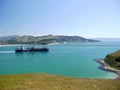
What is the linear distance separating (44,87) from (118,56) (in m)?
31.3

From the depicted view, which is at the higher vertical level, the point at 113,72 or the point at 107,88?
the point at 107,88

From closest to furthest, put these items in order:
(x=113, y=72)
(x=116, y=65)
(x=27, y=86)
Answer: (x=27, y=86), (x=113, y=72), (x=116, y=65)

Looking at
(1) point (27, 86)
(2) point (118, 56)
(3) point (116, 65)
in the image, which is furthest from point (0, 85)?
(2) point (118, 56)

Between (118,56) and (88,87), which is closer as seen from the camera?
(88,87)

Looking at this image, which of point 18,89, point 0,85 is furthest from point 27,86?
point 0,85

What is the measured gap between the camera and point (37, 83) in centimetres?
1711

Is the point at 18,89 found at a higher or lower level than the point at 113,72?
higher

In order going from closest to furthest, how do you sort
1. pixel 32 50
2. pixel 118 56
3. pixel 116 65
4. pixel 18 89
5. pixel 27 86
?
1. pixel 18 89
2. pixel 27 86
3. pixel 116 65
4. pixel 118 56
5. pixel 32 50

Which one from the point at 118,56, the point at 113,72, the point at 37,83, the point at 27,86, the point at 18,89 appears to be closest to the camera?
the point at 18,89

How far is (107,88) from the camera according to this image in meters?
15.7

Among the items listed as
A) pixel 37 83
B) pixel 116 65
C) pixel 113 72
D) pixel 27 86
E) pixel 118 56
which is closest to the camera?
Answer: pixel 27 86

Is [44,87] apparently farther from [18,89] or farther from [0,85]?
[0,85]

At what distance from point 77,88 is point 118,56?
30438 millimetres

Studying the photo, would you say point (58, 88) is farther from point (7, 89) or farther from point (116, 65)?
point (116, 65)
